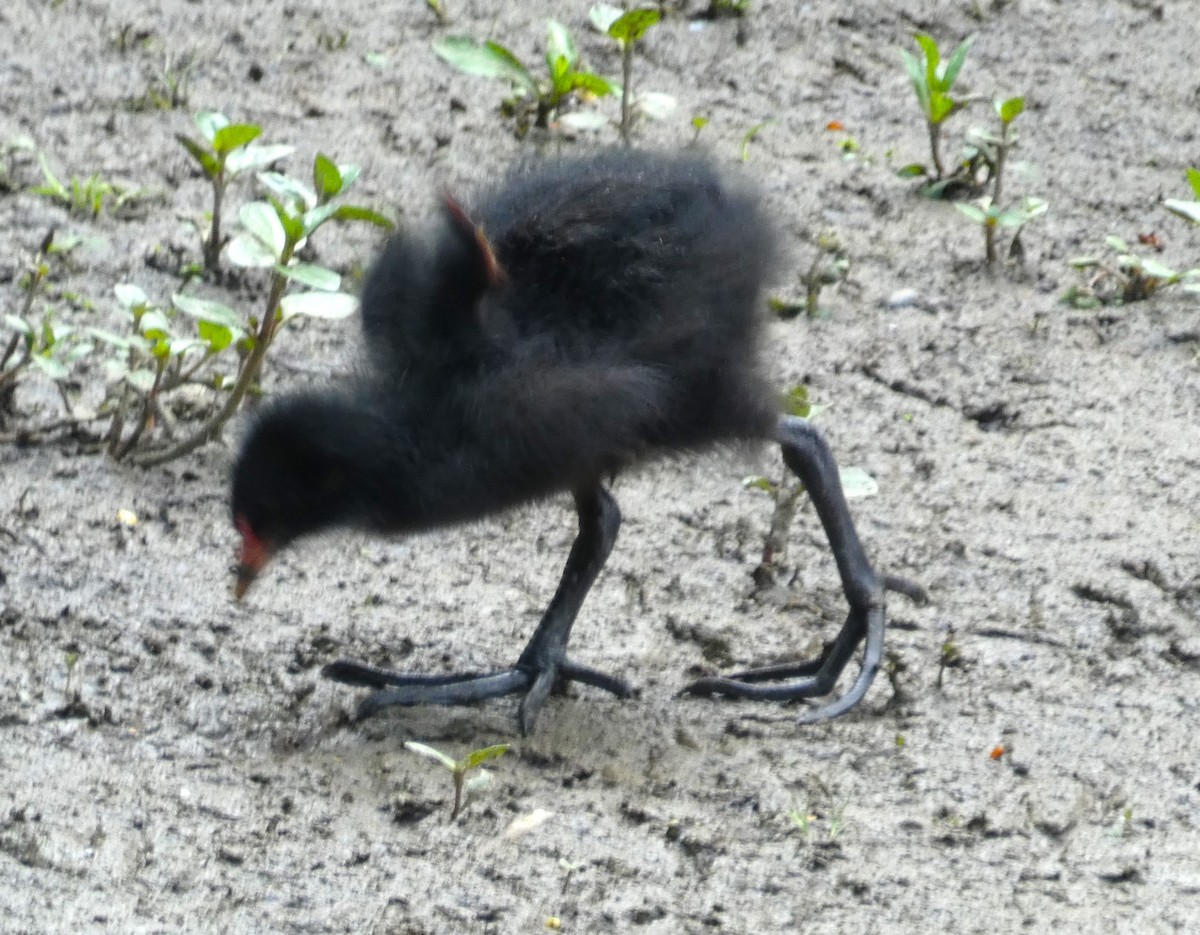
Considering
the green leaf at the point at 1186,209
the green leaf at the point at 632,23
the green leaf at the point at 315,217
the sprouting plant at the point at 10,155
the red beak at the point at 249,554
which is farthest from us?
the sprouting plant at the point at 10,155

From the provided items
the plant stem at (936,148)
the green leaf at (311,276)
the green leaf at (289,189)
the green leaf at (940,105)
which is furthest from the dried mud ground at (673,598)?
the green leaf at (289,189)

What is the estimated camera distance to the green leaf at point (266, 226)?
3.85 metres

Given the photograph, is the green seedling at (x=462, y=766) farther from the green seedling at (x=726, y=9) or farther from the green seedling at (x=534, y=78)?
the green seedling at (x=726, y=9)

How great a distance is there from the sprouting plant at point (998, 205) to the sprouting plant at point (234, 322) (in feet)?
7.11

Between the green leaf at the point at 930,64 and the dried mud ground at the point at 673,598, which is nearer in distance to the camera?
the dried mud ground at the point at 673,598

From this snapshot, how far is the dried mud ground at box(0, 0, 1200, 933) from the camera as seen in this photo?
3.19 metres

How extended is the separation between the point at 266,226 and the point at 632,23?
1933 millimetres

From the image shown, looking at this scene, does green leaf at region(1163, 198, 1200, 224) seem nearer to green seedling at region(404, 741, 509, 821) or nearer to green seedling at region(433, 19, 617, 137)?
green seedling at region(433, 19, 617, 137)

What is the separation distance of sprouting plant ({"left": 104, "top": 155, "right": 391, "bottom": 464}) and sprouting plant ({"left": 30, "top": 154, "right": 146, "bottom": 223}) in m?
0.63

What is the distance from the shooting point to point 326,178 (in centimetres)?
391

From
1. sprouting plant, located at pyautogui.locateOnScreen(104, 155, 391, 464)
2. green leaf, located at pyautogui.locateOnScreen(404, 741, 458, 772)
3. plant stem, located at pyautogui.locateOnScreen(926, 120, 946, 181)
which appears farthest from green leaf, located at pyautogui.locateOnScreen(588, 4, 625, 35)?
green leaf, located at pyautogui.locateOnScreen(404, 741, 458, 772)

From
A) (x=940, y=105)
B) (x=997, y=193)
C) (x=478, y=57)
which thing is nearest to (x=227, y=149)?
(x=478, y=57)

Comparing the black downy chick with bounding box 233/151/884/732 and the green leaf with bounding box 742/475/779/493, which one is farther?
the green leaf with bounding box 742/475/779/493

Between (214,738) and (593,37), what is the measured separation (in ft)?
12.7
